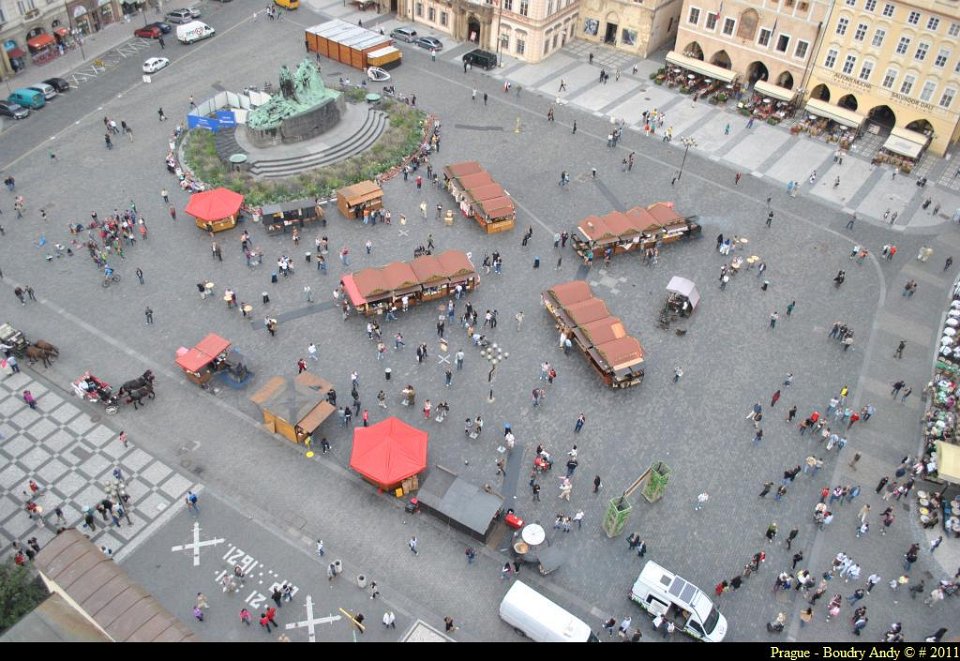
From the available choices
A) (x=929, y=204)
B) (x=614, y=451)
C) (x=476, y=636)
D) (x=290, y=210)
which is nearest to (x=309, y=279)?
(x=290, y=210)

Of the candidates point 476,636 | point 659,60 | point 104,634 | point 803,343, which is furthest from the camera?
point 659,60

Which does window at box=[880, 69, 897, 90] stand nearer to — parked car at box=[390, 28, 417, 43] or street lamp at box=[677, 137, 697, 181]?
street lamp at box=[677, 137, 697, 181]

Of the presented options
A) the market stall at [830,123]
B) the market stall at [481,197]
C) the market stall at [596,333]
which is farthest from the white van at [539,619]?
the market stall at [830,123]

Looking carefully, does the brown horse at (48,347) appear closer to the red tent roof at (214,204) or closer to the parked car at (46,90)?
the red tent roof at (214,204)

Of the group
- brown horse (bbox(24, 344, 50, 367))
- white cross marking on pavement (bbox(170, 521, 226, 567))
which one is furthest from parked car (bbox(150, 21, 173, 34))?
white cross marking on pavement (bbox(170, 521, 226, 567))

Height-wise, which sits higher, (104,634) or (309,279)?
(104,634)

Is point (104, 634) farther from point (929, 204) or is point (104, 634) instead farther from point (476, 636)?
point (929, 204)
